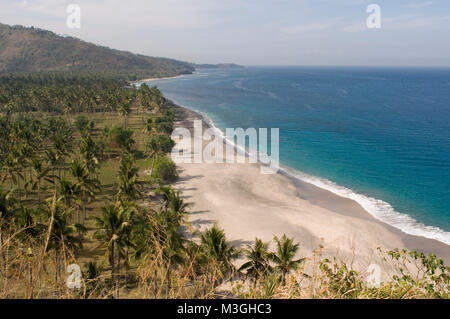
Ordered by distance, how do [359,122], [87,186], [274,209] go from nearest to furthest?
1. [87,186]
2. [274,209]
3. [359,122]

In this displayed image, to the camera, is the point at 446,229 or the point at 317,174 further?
the point at 317,174

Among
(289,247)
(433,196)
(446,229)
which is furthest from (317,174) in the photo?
(289,247)

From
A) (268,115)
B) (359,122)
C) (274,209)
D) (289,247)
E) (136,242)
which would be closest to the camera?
(289,247)

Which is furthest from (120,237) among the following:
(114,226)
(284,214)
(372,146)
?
(372,146)

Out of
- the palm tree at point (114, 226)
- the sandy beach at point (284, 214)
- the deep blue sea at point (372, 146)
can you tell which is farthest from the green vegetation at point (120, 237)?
the deep blue sea at point (372, 146)

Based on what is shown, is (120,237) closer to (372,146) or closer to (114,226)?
(114,226)

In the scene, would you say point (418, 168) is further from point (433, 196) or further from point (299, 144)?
point (299, 144)

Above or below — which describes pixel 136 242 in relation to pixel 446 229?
above

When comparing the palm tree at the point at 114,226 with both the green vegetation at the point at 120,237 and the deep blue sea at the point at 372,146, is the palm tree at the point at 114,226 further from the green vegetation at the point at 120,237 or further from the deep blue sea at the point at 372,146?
the deep blue sea at the point at 372,146
